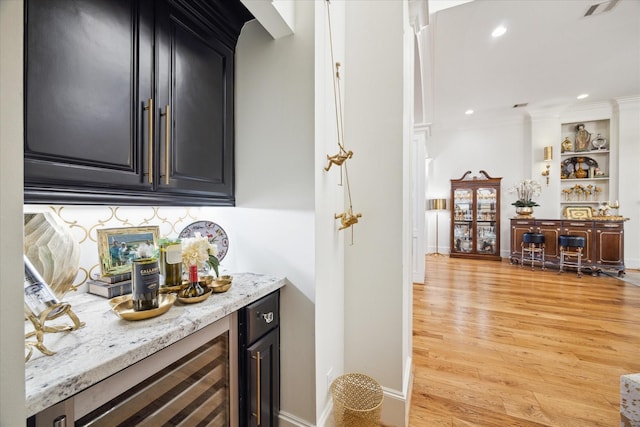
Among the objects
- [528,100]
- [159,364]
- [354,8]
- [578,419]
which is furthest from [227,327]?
[528,100]

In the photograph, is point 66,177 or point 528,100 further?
point 528,100

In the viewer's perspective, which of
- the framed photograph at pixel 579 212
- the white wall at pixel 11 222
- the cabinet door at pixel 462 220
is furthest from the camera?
the cabinet door at pixel 462 220

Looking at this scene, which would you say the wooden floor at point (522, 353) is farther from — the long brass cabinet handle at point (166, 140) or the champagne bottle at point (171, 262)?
the long brass cabinet handle at point (166, 140)

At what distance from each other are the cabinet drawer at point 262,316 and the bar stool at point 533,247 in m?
5.99

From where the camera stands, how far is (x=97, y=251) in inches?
Answer: 44.4

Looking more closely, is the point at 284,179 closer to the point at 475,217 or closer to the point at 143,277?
the point at 143,277

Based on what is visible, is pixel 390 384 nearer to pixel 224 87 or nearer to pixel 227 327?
pixel 227 327

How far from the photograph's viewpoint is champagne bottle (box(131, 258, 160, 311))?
85cm

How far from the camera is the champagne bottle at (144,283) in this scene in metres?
0.85

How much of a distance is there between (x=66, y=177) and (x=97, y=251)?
469mm

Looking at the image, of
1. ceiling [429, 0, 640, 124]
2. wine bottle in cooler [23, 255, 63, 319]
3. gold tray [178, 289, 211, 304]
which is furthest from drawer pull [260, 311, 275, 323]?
ceiling [429, 0, 640, 124]

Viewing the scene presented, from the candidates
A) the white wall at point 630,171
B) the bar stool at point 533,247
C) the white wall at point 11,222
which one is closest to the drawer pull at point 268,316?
the white wall at point 11,222

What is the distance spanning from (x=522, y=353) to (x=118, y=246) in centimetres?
313

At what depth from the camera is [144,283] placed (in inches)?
33.7
